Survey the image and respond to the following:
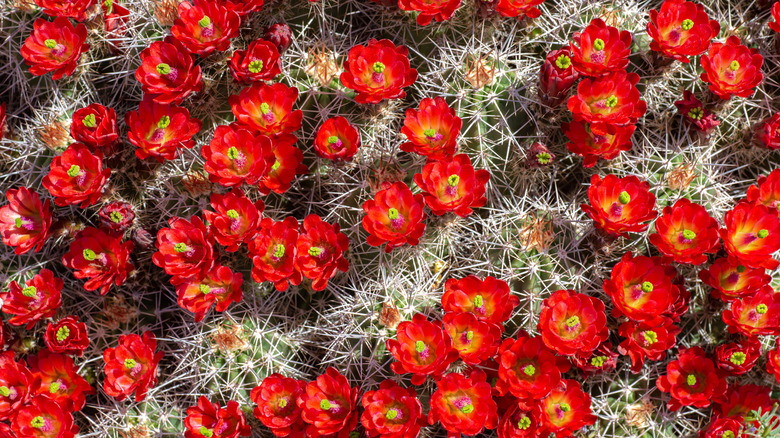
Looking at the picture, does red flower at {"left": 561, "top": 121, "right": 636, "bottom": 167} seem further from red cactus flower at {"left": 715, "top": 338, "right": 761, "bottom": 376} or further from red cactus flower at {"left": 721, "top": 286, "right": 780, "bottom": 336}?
red cactus flower at {"left": 715, "top": 338, "right": 761, "bottom": 376}

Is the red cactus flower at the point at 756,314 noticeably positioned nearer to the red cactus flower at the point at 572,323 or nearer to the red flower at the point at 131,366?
the red cactus flower at the point at 572,323

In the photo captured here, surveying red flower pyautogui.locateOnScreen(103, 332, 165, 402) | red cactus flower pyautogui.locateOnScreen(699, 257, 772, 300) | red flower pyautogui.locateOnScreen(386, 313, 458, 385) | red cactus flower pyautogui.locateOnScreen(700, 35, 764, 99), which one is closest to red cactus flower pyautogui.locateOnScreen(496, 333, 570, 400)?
red flower pyautogui.locateOnScreen(386, 313, 458, 385)

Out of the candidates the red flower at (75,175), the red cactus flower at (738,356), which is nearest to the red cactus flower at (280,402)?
the red flower at (75,175)

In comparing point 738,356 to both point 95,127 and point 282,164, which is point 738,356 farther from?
point 95,127

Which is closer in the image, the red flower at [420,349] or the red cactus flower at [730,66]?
the red flower at [420,349]

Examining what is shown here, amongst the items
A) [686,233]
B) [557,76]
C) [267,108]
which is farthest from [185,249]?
[686,233]

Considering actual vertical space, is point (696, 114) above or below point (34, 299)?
above
